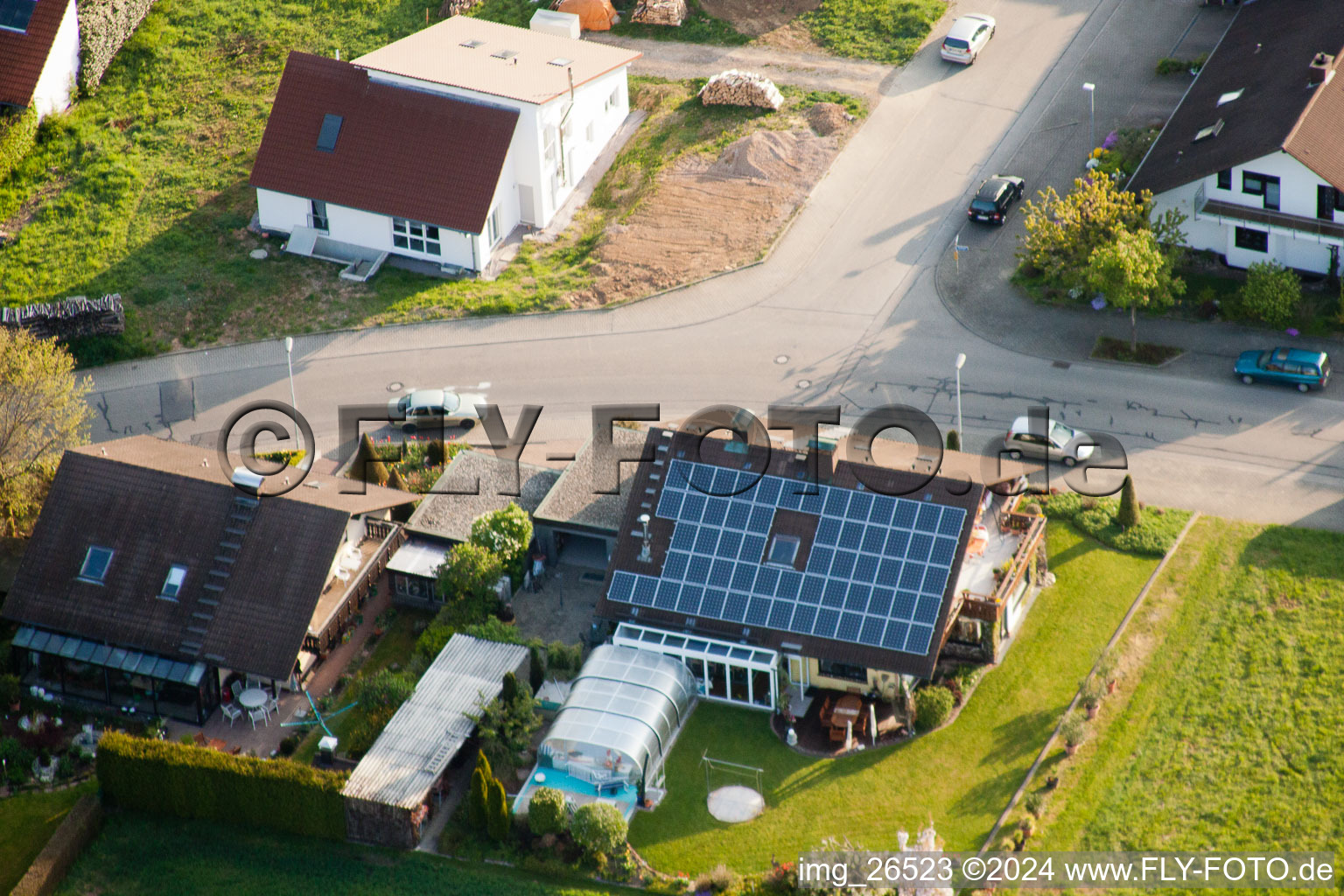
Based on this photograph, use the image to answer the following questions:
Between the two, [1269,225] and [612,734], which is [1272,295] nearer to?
[1269,225]

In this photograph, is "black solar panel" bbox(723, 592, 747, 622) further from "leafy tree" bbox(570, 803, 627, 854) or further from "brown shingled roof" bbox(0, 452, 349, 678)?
"brown shingled roof" bbox(0, 452, 349, 678)

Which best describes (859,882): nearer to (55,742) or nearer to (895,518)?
(895,518)

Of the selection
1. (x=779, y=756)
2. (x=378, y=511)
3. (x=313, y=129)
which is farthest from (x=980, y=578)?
(x=313, y=129)

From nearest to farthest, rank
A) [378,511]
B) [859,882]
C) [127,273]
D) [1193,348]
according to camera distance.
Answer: [859,882] → [378,511] → [1193,348] → [127,273]

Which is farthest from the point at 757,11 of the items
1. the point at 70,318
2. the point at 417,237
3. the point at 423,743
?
the point at 423,743

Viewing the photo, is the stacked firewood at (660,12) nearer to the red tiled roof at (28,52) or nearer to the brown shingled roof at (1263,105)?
the brown shingled roof at (1263,105)

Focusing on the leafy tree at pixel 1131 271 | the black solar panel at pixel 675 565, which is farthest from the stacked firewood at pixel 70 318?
the leafy tree at pixel 1131 271

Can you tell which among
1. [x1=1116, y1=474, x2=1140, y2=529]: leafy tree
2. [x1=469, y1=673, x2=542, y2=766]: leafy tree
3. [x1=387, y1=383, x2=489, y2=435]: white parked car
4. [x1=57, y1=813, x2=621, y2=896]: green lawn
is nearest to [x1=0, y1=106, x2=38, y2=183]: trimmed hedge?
[x1=387, y1=383, x2=489, y2=435]: white parked car
